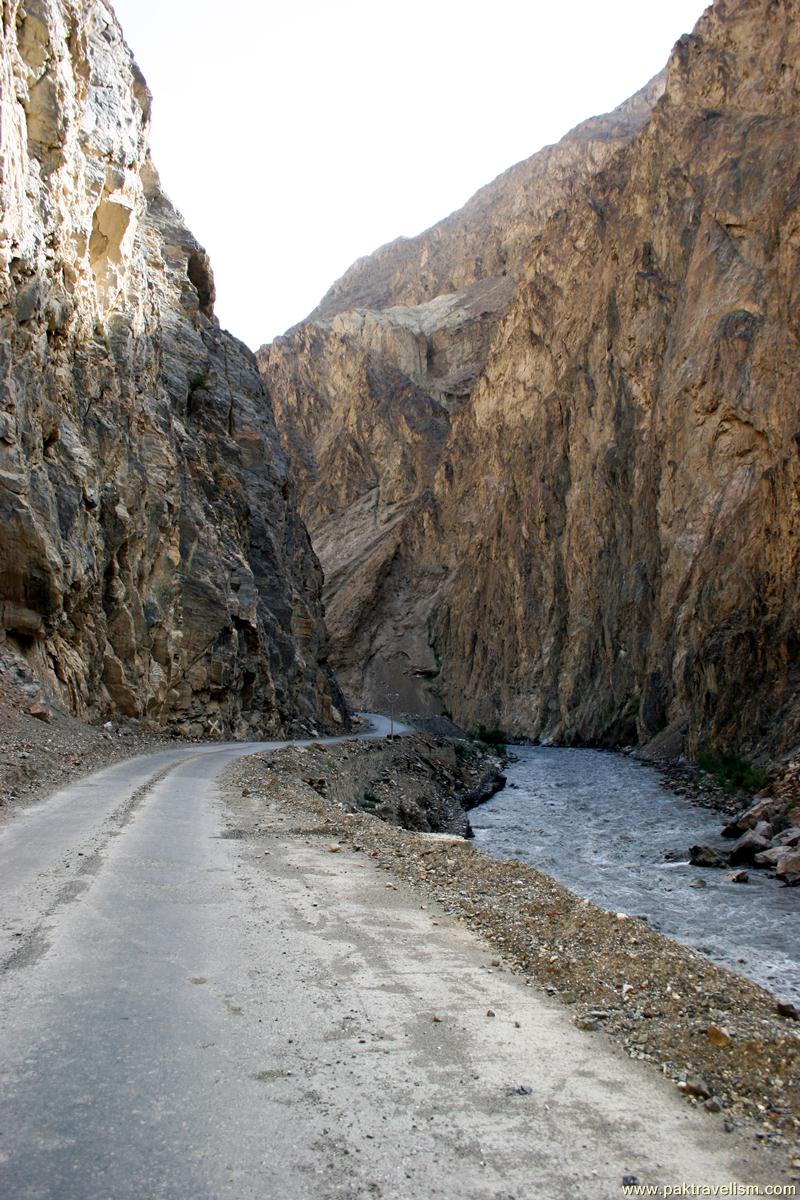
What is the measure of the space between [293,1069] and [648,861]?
539 inches

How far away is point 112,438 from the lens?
26.6m

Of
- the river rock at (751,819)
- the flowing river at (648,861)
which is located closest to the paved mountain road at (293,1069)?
the flowing river at (648,861)

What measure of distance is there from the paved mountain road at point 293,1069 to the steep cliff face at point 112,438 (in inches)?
645

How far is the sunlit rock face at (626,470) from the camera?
113ft

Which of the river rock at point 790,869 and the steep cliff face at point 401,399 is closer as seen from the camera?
the river rock at point 790,869

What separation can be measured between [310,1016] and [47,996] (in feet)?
A: 5.06

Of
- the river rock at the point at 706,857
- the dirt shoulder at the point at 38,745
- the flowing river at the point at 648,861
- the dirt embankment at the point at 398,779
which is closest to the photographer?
the flowing river at the point at 648,861

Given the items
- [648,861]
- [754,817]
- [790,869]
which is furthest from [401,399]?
[790,869]

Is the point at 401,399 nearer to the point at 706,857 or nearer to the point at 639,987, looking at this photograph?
the point at 706,857

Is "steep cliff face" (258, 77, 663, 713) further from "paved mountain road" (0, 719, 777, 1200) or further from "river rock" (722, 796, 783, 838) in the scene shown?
"paved mountain road" (0, 719, 777, 1200)

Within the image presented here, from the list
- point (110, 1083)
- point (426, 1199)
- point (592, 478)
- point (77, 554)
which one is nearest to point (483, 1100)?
point (426, 1199)

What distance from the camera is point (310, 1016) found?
4.75m

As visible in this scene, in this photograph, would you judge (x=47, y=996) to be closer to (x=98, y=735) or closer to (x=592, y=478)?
(x=98, y=735)

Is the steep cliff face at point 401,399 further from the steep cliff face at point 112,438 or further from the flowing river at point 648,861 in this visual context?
the flowing river at point 648,861
